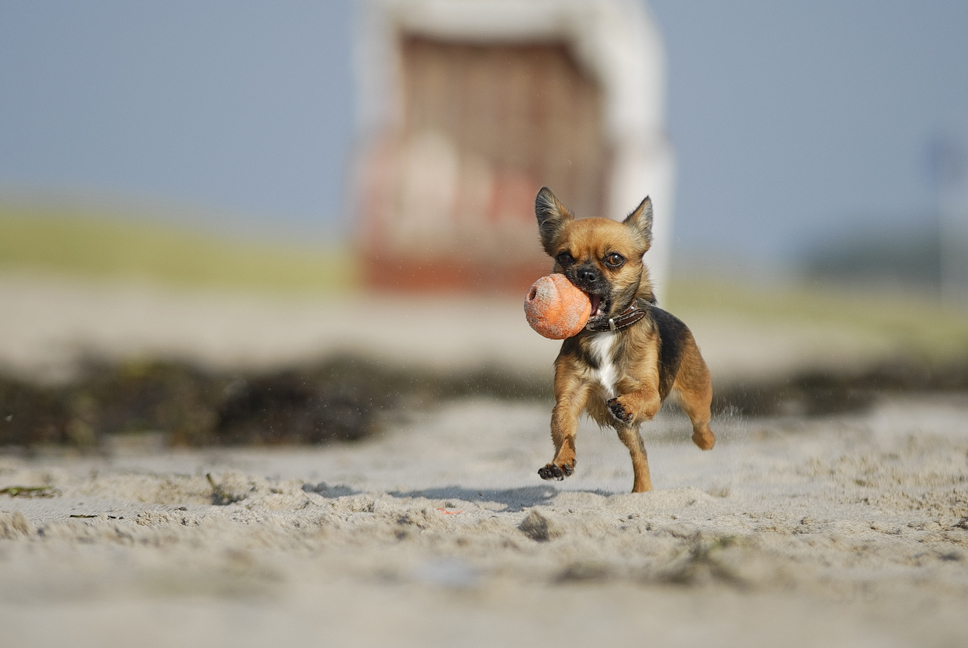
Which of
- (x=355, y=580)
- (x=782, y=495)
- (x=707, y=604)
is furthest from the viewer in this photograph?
(x=782, y=495)

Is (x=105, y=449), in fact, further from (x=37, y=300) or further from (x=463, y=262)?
(x=463, y=262)

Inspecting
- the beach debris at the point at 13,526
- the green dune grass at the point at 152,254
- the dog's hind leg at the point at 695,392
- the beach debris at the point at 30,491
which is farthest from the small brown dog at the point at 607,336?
the green dune grass at the point at 152,254

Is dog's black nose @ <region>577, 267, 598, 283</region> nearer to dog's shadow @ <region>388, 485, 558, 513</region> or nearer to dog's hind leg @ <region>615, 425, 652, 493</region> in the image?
dog's hind leg @ <region>615, 425, 652, 493</region>

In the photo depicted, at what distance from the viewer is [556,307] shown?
2766 millimetres

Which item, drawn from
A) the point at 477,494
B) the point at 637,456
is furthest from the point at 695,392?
the point at 477,494

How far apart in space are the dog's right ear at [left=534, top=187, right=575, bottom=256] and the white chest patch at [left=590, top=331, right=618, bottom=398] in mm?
319

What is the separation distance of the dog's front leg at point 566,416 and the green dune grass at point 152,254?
20141 mm

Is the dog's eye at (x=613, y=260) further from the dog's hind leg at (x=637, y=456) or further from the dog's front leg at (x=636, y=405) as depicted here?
the dog's hind leg at (x=637, y=456)

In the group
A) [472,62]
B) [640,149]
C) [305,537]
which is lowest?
[305,537]

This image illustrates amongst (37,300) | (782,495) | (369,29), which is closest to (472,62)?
(369,29)

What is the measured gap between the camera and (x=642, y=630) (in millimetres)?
1798

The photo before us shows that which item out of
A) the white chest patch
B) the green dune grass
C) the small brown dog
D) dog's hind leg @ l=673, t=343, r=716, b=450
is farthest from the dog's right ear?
the green dune grass

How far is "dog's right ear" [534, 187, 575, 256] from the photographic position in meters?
2.99

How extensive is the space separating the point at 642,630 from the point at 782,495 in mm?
1811
